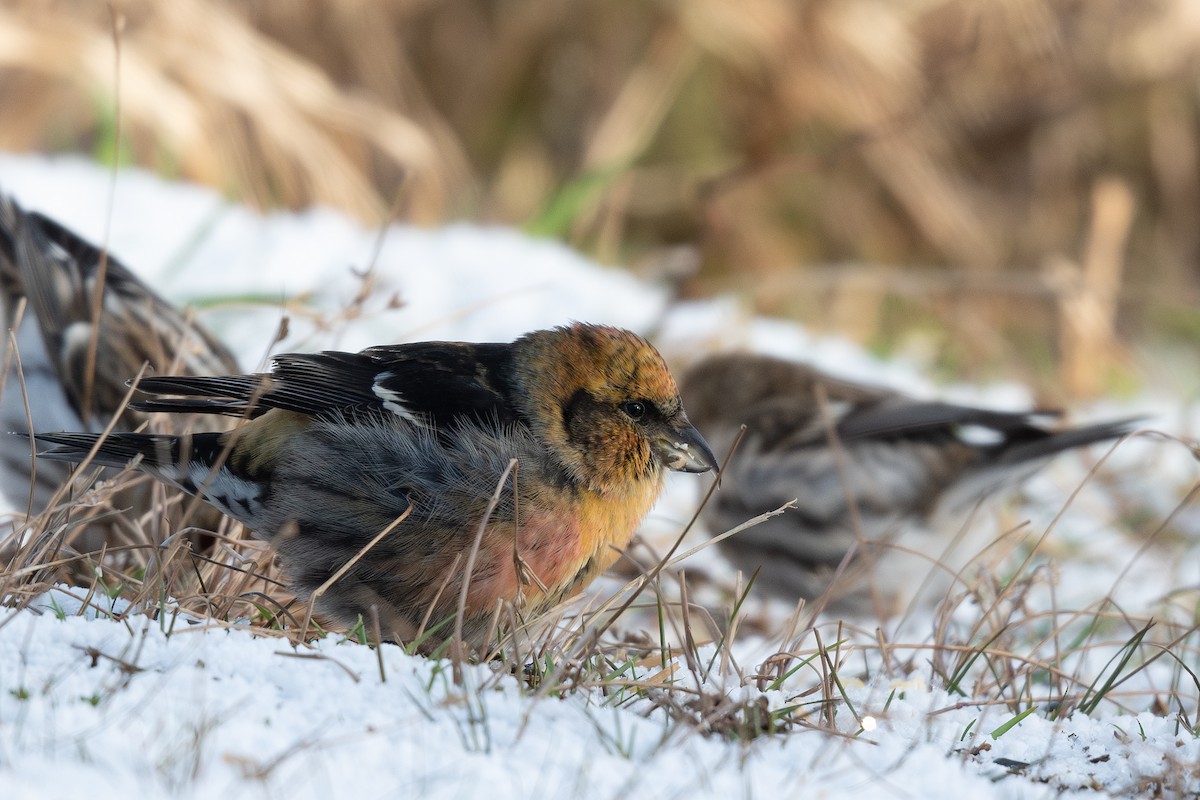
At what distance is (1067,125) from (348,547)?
912 centimetres

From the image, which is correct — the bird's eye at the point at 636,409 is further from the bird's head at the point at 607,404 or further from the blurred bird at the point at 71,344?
the blurred bird at the point at 71,344

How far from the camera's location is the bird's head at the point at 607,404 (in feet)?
9.52

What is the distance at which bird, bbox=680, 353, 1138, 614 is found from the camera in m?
5.05

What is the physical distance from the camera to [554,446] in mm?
2861

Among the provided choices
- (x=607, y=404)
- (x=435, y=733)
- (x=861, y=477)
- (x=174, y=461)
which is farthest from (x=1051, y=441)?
(x=435, y=733)

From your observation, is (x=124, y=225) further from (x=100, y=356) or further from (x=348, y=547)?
(x=348, y=547)

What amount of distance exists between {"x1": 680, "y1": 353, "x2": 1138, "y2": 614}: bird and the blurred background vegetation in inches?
112

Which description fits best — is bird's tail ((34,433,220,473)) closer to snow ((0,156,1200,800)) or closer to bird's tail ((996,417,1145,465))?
snow ((0,156,1200,800))

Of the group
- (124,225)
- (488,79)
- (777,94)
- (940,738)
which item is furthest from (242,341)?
(488,79)

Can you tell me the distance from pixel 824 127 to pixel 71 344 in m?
7.60

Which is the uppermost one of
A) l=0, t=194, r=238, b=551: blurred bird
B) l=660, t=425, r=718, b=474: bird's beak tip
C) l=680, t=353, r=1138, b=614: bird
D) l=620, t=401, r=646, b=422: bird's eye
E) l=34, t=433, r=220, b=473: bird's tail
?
l=680, t=353, r=1138, b=614: bird

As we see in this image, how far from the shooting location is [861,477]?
17.3 ft

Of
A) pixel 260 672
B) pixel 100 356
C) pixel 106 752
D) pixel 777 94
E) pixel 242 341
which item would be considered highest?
pixel 777 94

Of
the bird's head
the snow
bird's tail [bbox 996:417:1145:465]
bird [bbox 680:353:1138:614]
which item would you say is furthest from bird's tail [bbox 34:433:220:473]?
bird's tail [bbox 996:417:1145:465]
